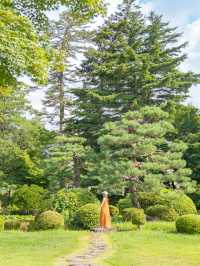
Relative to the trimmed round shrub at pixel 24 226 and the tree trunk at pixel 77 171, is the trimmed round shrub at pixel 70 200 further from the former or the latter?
the tree trunk at pixel 77 171

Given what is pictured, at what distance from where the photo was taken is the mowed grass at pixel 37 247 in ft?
29.6

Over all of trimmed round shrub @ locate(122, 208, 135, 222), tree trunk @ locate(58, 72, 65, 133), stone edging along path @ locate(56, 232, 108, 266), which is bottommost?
stone edging along path @ locate(56, 232, 108, 266)

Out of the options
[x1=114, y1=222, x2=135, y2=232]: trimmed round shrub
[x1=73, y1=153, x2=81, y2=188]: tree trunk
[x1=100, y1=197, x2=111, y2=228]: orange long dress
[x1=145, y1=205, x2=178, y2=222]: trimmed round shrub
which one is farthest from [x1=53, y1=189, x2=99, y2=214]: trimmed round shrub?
[x1=73, y1=153, x2=81, y2=188]: tree trunk

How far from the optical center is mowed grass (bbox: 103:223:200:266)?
8945 millimetres

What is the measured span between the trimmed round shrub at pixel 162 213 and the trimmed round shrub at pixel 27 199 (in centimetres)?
765

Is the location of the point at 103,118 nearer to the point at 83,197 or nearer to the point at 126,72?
the point at 126,72

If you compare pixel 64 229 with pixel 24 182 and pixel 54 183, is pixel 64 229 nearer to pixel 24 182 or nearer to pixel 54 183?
pixel 54 183

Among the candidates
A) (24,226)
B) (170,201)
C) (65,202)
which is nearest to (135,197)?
(170,201)

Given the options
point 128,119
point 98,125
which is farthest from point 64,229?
point 98,125

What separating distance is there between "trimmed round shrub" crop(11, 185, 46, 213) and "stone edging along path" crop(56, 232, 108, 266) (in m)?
10.4

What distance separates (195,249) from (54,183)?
576 inches

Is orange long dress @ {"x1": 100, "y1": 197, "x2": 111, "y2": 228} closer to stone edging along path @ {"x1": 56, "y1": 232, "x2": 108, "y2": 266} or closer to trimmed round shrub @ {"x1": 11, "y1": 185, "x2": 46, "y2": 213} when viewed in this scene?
stone edging along path @ {"x1": 56, "y1": 232, "x2": 108, "y2": 266}

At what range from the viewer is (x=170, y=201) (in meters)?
18.0

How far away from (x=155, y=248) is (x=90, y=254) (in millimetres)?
1858
